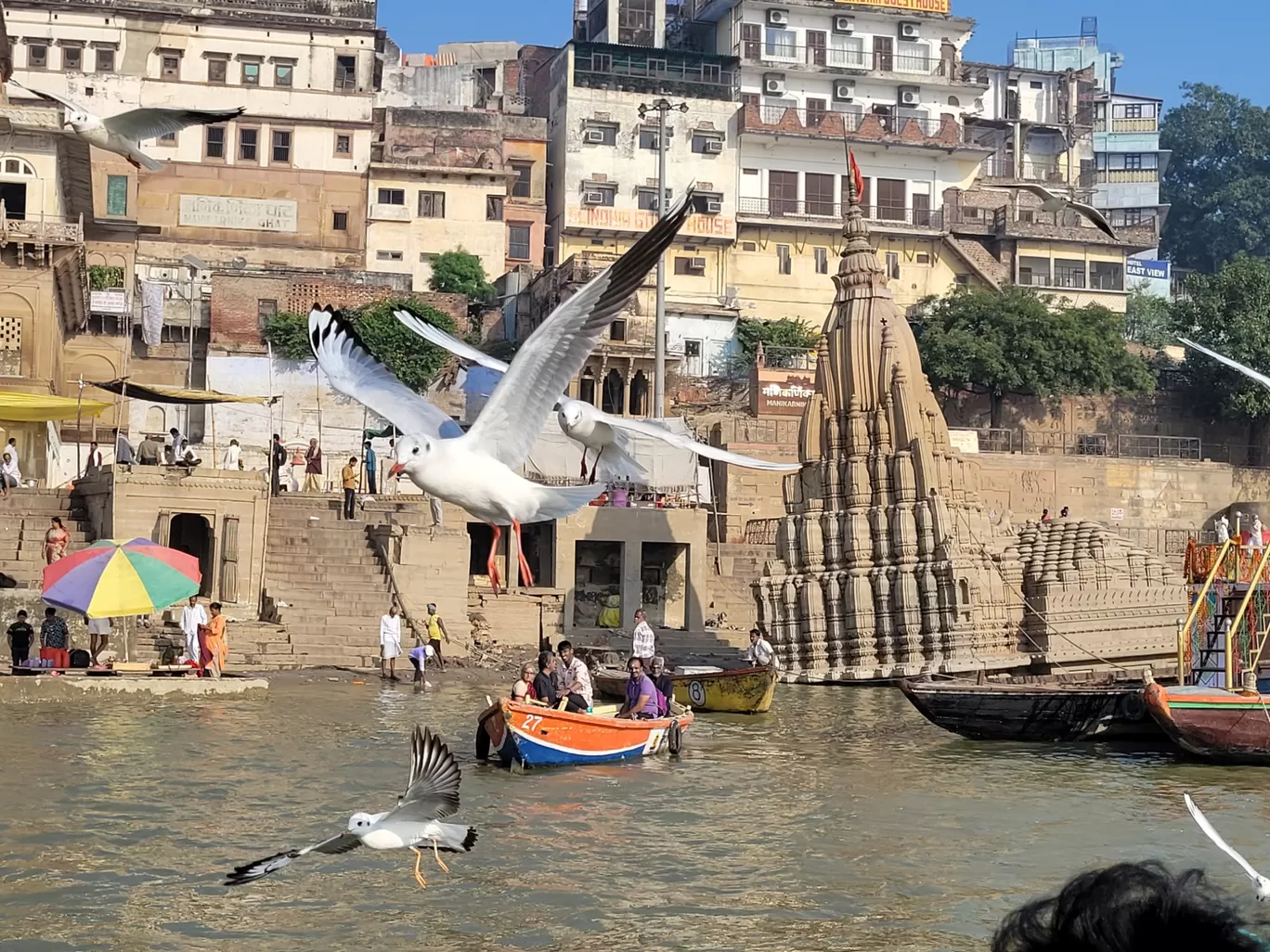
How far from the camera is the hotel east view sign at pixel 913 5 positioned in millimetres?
60031

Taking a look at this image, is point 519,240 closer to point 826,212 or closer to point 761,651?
point 826,212

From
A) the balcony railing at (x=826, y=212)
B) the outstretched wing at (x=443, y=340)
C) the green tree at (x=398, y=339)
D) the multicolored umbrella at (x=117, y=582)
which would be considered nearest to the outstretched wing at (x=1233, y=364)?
the outstretched wing at (x=443, y=340)

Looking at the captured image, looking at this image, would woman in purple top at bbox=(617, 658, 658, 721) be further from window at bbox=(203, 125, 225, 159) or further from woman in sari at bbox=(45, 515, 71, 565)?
window at bbox=(203, 125, 225, 159)

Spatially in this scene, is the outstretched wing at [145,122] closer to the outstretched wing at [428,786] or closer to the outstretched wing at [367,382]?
the outstretched wing at [367,382]

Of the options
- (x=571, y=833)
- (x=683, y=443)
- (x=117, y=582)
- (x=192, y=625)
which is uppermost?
(x=683, y=443)

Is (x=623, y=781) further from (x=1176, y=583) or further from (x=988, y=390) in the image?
(x=988, y=390)

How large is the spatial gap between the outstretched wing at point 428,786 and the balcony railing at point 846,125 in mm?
47971

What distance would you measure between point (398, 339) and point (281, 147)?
8648mm

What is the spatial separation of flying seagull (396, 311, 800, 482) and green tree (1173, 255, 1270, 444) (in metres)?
41.1

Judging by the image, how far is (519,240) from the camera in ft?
180

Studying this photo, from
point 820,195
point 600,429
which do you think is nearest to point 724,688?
point 600,429

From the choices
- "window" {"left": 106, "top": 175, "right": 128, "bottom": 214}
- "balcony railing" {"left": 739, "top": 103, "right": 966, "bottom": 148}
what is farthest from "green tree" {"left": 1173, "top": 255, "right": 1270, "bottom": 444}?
"window" {"left": 106, "top": 175, "right": 128, "bottom": 214}

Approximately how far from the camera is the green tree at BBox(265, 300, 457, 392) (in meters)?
44.9

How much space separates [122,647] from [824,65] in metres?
39.8
